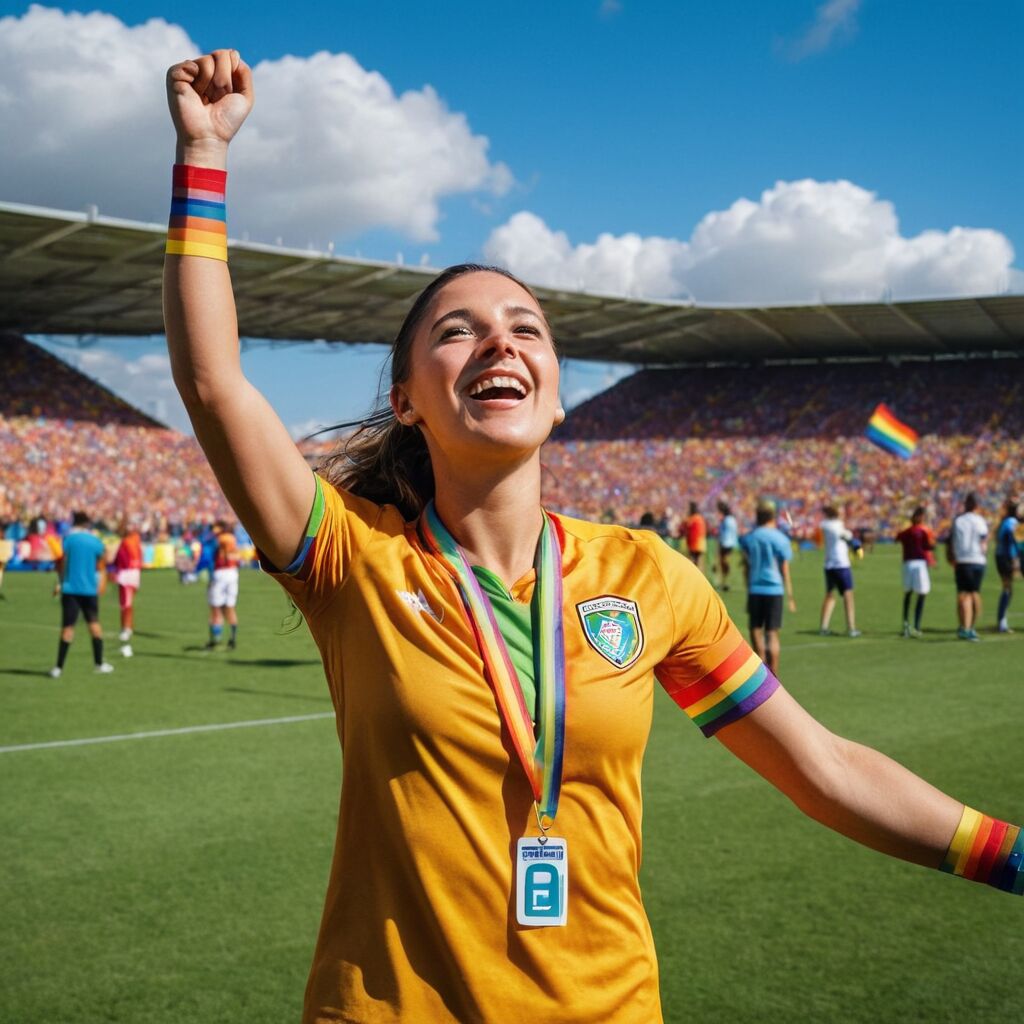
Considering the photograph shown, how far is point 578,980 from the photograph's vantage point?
1.70 m

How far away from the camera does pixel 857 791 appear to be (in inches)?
75.6

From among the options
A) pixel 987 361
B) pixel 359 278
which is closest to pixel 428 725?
pixel 359 278

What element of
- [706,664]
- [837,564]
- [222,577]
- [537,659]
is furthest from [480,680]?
[837,564]

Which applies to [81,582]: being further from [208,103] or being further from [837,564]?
[208,103]

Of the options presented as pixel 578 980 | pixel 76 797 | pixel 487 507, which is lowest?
pixel 76 797

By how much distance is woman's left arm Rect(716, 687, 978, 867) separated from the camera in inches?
75.2

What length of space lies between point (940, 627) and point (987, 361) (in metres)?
36.2

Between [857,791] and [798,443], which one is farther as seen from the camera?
[798,443]

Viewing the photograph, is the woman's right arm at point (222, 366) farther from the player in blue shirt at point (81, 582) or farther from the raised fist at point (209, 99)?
the player in blue shirt at point (81, 582)

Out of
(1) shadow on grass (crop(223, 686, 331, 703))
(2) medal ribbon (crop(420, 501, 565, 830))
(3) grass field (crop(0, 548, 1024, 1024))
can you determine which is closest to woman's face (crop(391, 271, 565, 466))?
(2) medal ribbon (crop(420, 501, 565, 830))

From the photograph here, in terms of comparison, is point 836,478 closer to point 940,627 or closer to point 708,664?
point 940,627

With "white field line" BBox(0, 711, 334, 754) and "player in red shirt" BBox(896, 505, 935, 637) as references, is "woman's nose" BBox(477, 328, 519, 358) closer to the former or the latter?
"white field line" BBox(0, 711, 334, 754)

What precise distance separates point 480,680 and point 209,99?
1003 millimetres

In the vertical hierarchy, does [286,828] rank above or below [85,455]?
below
